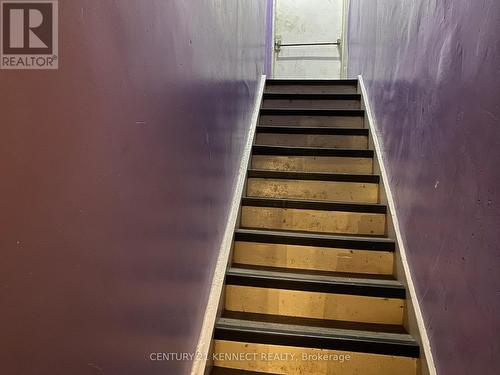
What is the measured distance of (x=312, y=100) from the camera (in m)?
3.27

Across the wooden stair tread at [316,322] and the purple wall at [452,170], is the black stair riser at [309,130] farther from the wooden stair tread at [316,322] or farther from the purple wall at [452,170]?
the wooden stair tread at [316,322]

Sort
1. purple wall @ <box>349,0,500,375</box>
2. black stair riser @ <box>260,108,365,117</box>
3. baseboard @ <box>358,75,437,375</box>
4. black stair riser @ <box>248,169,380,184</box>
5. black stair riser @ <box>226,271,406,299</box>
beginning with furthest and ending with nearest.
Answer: black stair riser @ <box>260,108,365,117</box>
black stair riser @ <box>248,169,380,184</box>
black stair riser @ <box>226,271,406,299</box>
baseboard @ <box>358,75,437,375</box>
purple wall @ <box>349,0,500,375</box>

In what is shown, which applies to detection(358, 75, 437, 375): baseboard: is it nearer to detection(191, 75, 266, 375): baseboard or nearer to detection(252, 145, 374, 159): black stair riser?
detection(252, 145, 374, 159): black stair riser

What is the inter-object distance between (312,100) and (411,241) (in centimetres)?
197

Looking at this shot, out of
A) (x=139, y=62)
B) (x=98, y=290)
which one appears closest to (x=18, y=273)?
(x=98, y=290)

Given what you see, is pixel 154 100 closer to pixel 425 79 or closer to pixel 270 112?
pixel 425 79

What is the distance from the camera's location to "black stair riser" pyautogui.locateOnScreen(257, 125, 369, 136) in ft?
8.98

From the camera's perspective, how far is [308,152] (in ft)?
8.39

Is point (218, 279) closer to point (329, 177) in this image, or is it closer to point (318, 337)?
point (318, 337)

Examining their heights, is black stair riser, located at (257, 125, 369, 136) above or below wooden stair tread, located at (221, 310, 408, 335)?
above

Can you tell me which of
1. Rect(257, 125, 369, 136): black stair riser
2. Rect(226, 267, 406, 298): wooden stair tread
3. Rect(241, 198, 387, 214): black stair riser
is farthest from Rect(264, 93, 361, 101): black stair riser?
Rect(226, 267, 406, 298): wooden stair tread

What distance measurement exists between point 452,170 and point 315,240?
34.3 inches

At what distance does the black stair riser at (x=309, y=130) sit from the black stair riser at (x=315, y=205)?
0.83m

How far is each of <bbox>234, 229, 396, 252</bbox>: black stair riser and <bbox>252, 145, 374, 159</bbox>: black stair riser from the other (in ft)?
2.65
